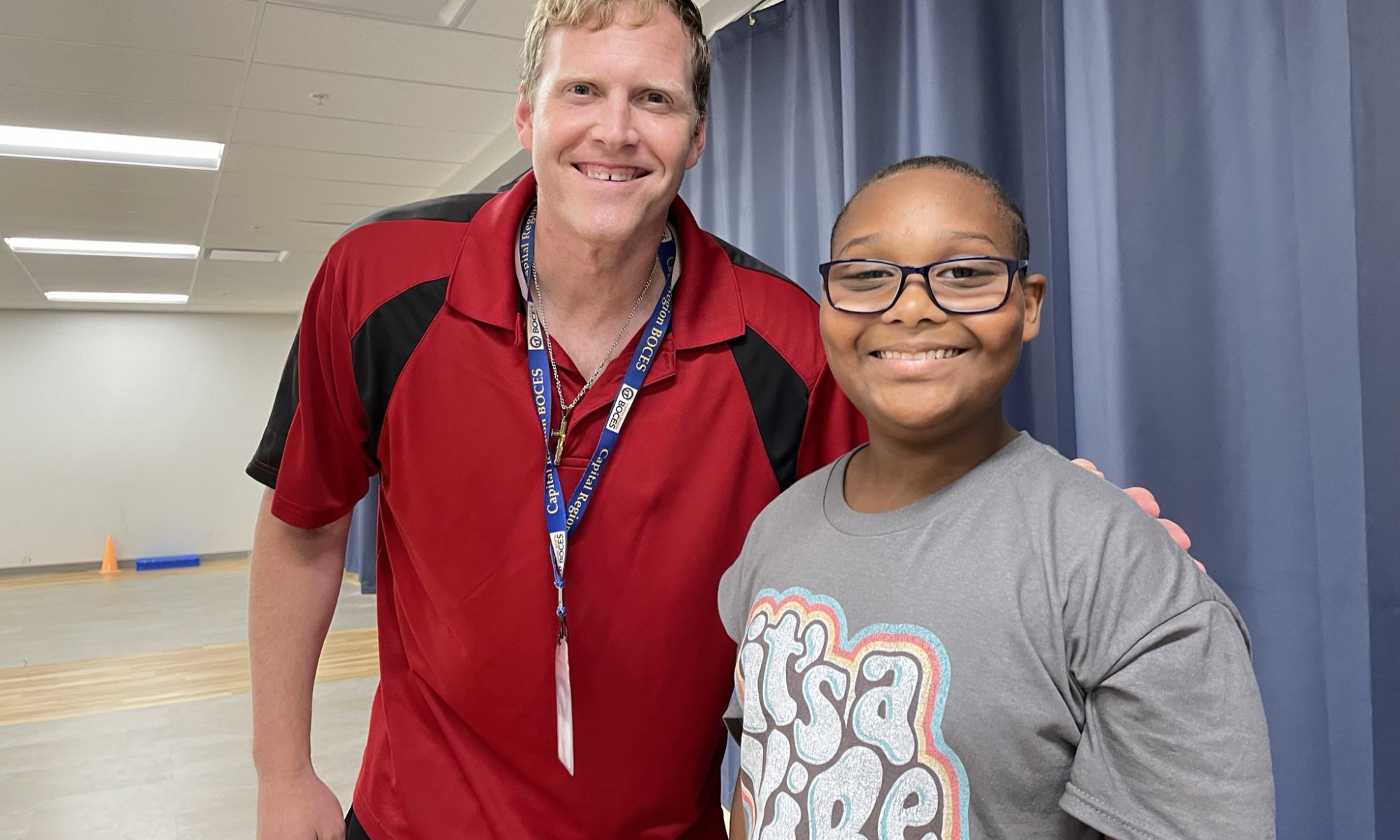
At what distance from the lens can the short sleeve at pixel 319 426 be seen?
132 cm

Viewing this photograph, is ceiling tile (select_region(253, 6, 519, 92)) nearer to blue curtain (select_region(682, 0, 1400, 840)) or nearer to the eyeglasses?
blue curtain (select_region(682, 0, 1400, 840))

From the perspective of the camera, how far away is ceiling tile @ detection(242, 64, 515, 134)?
4266 millimetres

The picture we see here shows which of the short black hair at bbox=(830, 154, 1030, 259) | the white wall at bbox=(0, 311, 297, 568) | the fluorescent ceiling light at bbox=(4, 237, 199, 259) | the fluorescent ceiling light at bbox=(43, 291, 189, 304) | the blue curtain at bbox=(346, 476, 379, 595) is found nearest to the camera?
the short black hair at bbox=(830, 154, 1030, 259)

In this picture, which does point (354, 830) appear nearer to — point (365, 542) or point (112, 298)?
point (365, 542)

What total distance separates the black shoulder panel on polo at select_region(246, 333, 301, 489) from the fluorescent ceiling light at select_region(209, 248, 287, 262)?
712 centimetres

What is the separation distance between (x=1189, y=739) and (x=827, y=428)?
0.70 metres

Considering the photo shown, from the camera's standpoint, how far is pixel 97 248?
7.79 m

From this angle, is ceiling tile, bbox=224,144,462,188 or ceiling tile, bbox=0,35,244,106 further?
ceiling tile, bbox=224,144,462,188

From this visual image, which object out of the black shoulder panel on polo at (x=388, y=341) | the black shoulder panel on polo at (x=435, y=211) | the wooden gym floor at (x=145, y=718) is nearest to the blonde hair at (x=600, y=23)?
the black shoulder panel on polo at (x=435, y=211)

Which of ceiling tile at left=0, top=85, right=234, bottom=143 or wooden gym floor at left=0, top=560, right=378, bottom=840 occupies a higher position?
ceiling tile at left=0, top=85, right=234, bottom=143

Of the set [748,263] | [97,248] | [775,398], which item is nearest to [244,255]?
[97,248]

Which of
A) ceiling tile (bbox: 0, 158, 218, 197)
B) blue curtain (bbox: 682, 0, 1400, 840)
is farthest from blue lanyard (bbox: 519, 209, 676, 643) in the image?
ceiling tile (bbox: 0, 158, 218, 197)

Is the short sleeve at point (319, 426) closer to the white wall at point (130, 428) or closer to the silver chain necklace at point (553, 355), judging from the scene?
the silver chain necklace at point (553, 355)

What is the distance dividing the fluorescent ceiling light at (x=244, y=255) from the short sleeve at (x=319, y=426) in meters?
7.14
